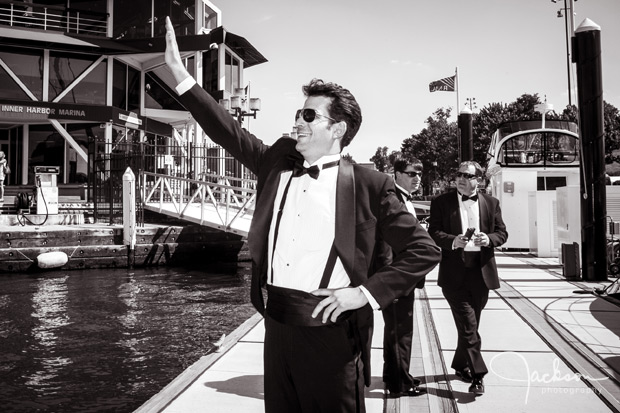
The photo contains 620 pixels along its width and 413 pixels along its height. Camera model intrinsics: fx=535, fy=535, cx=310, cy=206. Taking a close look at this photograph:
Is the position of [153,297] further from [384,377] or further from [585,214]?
[585,214]

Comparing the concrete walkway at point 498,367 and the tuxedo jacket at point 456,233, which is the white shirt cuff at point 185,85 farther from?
the tuxedo jacket at point 456,233

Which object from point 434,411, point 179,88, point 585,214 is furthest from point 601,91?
point 179,88

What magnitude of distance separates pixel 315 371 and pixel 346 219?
2.11ft

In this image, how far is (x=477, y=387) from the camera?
440cm

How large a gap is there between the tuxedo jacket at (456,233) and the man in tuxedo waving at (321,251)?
2.62 metres

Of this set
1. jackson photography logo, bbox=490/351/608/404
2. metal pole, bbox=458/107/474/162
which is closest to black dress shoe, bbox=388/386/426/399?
jackson photography logo, bbox=490/351/608/404

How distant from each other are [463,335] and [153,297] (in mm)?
8010

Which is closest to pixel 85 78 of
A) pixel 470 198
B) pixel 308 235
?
pixel 470 198

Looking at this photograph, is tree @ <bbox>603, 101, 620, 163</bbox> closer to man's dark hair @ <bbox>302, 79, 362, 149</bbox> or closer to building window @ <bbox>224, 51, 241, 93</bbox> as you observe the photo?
building window @ <bbox>224, 51, 241, 93</bbox>

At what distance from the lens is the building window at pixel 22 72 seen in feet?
77.7

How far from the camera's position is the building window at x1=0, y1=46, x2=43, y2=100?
77.7ft

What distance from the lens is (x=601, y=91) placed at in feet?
36.3

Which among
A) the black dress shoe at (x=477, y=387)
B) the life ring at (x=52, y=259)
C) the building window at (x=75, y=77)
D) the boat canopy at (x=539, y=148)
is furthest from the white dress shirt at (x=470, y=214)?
→ the building window at (x=75, y=77)

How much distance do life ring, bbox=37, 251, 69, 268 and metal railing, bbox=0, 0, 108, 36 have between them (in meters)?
13.1
